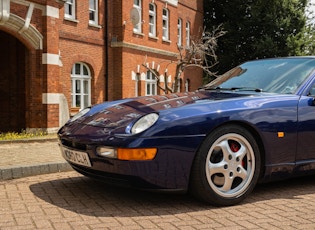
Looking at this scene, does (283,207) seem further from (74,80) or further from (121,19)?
(121,19)

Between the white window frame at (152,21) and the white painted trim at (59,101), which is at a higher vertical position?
the white window frame at (152,21)

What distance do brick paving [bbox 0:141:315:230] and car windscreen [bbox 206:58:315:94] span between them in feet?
3.94

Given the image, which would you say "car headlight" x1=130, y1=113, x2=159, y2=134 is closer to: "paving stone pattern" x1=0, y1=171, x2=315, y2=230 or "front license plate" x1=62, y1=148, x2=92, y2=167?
"front license plate" x1=62, y1=148, x2=92, y2=167

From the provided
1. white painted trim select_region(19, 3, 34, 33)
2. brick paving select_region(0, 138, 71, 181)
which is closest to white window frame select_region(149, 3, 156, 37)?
white painted trim select_region(19, 3, 34, 33)

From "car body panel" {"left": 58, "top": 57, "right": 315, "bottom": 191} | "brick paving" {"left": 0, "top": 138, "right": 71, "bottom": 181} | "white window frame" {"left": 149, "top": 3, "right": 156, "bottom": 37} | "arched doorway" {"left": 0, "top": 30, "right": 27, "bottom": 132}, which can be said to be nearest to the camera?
"car body panel" {"left": 58, "top": 57, "right": 315, "bottom": 191}

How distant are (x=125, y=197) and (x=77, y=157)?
665 mm

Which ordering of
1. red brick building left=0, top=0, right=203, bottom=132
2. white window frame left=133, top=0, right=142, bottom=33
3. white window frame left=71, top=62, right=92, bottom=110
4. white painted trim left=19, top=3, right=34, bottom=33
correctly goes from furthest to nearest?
white window frame left=133, top=0, right=142, bottom=33
white window frame left=71, top=62, right=92, bottom=110
red brick building left=0, top=0, right=203, bottom=132
white painted trim left=19, top=3, right=34, bottom=33

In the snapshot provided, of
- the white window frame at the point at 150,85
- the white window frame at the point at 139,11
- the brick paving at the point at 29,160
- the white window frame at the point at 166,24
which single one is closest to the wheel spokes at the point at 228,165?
the brick paving at the point at 29,160

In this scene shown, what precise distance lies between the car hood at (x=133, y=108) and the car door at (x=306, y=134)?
0.72m

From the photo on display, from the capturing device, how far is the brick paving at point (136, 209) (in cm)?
347

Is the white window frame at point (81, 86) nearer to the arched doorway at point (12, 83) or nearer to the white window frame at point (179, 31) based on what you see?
the arched doorway at point (12, 83)

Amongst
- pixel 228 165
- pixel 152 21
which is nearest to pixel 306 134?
pixel 228 165

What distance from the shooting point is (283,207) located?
13.2 feet

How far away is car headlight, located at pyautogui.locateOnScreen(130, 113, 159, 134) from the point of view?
3775 mm
